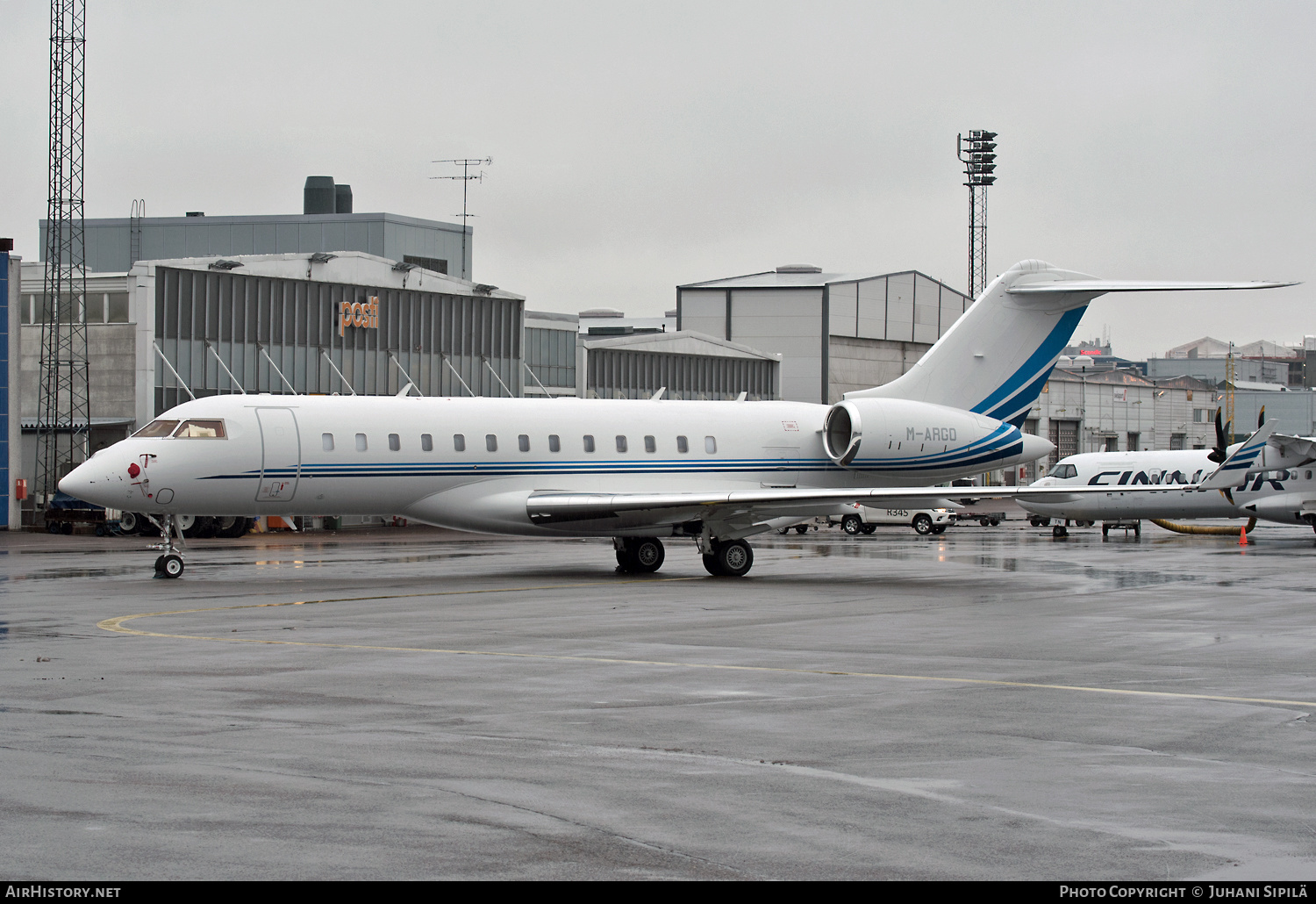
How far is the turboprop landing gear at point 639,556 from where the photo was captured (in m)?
30.0

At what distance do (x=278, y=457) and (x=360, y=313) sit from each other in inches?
1351

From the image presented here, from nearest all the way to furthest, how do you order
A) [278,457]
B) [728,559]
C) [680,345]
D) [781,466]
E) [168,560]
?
[278,457] → [168,560] → [728,559] → [781,466] → [680,345]

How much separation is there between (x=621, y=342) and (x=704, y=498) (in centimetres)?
4406

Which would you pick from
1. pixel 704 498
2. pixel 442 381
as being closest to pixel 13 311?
pixel 442 381

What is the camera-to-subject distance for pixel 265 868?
21.5 feet

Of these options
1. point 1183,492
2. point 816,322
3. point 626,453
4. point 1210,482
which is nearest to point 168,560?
point 626,453

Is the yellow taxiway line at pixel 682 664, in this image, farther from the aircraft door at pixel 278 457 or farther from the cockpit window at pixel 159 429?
the cockpit window at pixel 159 429

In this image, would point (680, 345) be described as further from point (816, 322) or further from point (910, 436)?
point (910, 436)

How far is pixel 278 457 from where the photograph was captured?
2580cm

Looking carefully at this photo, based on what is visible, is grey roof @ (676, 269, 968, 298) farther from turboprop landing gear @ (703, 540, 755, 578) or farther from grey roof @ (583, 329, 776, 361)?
turboprop landing gear @ (703, 540, 755, 578)

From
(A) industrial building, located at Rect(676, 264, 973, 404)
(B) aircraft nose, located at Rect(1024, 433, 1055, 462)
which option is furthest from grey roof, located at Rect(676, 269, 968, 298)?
(B) aircraft nose, located at Rect(1024, 433, 1055, 462)

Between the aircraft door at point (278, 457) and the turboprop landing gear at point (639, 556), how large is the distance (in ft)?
24.4

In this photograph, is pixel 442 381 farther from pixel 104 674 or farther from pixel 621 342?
pixel 104 674

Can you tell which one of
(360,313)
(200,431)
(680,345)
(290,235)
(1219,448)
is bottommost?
(1219,448)
